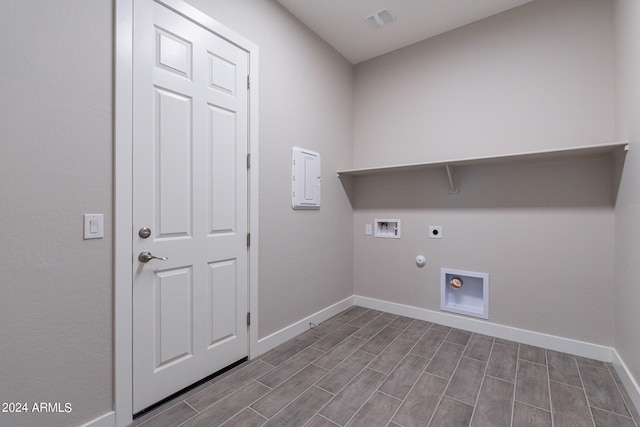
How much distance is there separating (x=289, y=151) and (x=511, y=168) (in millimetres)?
1922

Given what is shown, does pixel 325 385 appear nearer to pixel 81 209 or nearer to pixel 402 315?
pixel 402 315

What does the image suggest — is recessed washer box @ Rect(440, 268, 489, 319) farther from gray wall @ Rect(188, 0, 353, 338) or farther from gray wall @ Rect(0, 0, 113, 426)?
gray wall @ Rect(0, 0, 113, 426)

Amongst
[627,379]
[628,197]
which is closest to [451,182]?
[628,197]

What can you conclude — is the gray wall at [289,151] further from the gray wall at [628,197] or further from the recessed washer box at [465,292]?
the gray wall at [628,197]

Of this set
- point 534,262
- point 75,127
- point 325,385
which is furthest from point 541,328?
point 75,127

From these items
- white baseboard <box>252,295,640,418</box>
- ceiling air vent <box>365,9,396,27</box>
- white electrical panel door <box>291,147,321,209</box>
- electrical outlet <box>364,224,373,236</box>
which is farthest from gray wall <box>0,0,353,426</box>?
electrical outlet <box>364,224,373,236</box>

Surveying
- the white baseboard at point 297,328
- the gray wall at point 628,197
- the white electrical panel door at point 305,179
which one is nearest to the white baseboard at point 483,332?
the white baseboard at point 297,328

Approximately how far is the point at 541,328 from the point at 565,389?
643 mm

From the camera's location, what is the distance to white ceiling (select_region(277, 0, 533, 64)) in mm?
2365

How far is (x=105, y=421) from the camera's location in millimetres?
1395

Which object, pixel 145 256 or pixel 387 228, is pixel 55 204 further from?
pixel 387 228

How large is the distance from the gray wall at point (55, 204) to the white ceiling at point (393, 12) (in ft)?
5.49

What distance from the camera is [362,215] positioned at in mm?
3326

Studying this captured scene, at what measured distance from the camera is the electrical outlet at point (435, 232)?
2777 millimetres
